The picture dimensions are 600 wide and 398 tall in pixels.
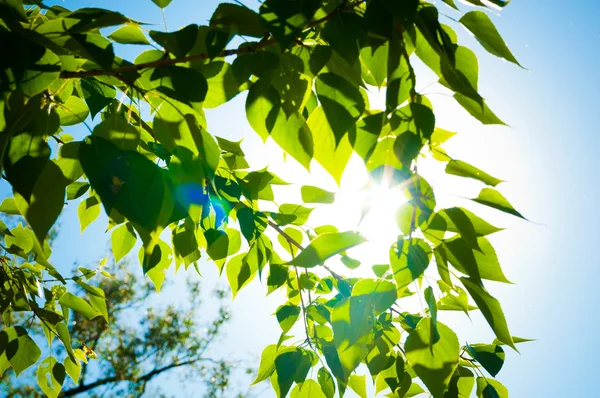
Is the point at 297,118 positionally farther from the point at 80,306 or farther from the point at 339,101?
the point at 80,306

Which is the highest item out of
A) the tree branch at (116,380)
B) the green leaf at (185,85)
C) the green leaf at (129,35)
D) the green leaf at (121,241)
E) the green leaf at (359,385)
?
the tree branch at (116,380)

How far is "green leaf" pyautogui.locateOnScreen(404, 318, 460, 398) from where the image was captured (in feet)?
1.73

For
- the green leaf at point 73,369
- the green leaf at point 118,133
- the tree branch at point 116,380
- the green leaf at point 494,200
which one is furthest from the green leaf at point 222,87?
the tree branch at point 116,380

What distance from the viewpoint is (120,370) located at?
912 centimetres

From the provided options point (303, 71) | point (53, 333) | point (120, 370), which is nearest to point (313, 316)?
point (303, 71)

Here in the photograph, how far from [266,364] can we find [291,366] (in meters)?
0.15

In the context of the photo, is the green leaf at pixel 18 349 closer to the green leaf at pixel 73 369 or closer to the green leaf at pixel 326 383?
the green leaf at pixel 73 369

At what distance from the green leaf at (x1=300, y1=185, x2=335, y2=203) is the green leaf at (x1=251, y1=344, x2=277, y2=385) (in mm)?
322

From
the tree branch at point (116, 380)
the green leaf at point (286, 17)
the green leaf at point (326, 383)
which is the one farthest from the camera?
the tree branch at point (116, 380)

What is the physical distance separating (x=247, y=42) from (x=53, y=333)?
976mm

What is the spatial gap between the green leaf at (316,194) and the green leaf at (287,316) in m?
0.23

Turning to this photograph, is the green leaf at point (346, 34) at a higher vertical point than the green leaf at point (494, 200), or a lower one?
higher

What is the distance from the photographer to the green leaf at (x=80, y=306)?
104 cm

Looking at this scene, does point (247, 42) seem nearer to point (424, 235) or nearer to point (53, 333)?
point (424, 235)
